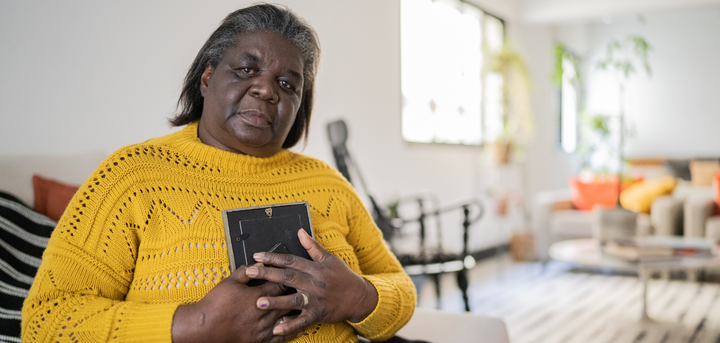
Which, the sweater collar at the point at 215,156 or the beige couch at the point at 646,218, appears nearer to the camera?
the sweater collar at the point at 215,156

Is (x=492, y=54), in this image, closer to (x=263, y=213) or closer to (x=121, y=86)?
(x=121, y=86)

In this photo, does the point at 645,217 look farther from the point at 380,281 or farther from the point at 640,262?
the point at 380,281

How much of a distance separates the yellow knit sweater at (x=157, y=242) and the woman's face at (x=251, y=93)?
0.05 m

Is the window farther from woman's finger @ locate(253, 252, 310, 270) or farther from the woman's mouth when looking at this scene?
woman's finger @ locate(253, 252, 310, 270)

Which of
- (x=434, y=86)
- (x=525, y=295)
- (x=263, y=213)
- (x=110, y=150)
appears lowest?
(x=525, y=295)

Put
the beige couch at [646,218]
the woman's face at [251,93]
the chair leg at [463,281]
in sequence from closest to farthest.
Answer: the woman's face at [251,93] → the chair leg at [463,281] → the beige couch at [646,218]

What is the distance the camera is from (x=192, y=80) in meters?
1.14

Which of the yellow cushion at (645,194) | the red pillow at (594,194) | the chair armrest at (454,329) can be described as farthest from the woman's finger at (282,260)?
the red pillow at (594,194)

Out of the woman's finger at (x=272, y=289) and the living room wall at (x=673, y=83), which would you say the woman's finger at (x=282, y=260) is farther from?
the living room wall at (x=673, y=83)

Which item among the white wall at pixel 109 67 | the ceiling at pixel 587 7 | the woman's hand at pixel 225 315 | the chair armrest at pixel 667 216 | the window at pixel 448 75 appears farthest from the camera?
the ceiling at pixel 587 7

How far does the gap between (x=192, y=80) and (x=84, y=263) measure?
477mm

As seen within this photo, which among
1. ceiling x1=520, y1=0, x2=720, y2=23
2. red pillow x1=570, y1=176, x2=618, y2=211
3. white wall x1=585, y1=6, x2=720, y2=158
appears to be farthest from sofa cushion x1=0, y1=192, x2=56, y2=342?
white wall x1=585, y1=6, x2=720, y2=158

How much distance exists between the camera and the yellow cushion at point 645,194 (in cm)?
446

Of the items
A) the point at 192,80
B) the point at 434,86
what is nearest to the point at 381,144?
the point at 434,86
